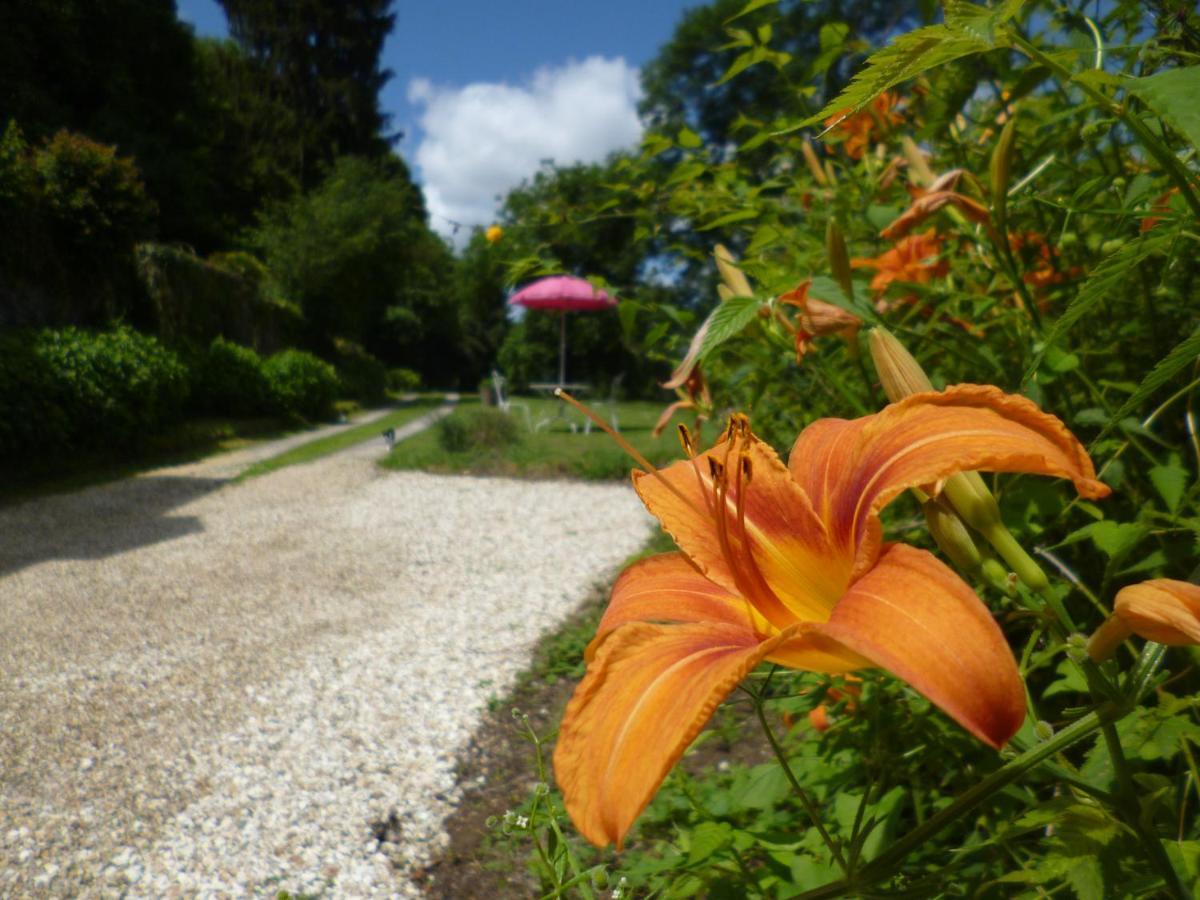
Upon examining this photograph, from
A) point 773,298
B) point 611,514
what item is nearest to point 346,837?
point 773,298

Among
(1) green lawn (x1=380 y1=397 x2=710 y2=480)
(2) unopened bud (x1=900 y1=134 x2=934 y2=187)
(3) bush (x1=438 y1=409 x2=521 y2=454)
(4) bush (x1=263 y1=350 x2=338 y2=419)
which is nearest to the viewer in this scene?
(2) unopened bud (x1=900 y1=134 x2=934 y2=187)

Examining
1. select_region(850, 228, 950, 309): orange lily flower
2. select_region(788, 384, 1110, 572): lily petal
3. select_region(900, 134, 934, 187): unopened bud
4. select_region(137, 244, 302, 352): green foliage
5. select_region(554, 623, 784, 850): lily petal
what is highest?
select_region(137, 244, 302, 352): green foliage

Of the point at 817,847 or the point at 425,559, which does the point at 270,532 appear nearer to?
the point at 425,559

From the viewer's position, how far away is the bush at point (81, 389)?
682 cm

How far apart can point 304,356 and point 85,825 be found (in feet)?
41.8

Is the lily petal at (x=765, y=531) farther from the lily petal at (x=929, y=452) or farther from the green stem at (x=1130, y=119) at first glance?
the green stem at (x=1130, y=119)

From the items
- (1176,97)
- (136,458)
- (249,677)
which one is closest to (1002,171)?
(1176,97)

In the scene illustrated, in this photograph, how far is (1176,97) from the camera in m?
0.40

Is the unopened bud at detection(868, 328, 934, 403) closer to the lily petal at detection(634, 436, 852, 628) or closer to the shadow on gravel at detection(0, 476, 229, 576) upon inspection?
the lily petal at detection(634, 436, 852, 628)

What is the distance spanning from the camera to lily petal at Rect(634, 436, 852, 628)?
0.67m

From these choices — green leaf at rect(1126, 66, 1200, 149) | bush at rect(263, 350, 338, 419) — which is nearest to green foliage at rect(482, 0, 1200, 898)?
green leaf at rect(1126, 66, 1200, 149)

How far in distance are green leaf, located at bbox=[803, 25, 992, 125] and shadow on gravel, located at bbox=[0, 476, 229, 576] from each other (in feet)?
18.5

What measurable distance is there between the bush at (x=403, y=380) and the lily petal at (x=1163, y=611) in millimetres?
23337

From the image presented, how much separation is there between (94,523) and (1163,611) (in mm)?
6896
